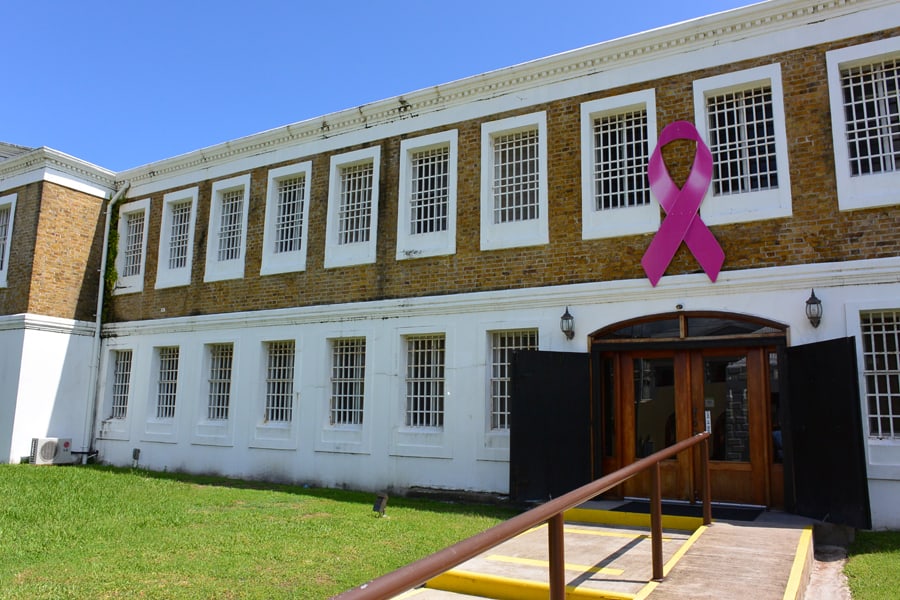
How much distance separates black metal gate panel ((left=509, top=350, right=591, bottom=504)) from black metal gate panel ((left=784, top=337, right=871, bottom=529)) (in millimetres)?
2851

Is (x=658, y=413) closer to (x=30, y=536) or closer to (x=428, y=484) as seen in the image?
(x=428, y=484)

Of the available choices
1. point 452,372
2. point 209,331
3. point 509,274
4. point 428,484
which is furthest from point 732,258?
point 209,331

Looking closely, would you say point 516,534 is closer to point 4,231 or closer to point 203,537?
point 203,537

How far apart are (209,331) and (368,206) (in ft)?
15.9

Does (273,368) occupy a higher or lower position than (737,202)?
lower

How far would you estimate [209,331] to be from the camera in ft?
52.0

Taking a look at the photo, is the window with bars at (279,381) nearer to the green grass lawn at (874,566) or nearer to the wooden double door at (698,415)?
the wooden double door at (698,415)

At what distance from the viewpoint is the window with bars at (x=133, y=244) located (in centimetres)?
1792

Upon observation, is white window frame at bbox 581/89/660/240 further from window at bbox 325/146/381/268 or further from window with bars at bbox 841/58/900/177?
window at bbox 325/146/381/268

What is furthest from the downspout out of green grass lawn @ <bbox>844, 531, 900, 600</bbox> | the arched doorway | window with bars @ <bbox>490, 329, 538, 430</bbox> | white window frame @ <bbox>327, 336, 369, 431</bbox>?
green grass lawn @ <bbox>844, 531, 900, 600</bbox>

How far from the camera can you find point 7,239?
17875 millimetres

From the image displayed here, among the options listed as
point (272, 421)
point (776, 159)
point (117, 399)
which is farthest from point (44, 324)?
point (776, 159)

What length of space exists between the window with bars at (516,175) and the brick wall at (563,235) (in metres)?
A: 0.36

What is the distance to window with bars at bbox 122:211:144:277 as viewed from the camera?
17.9m
